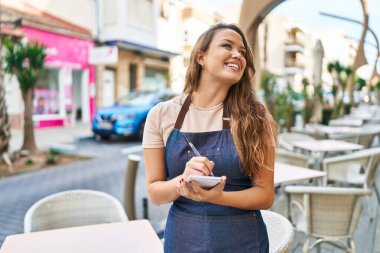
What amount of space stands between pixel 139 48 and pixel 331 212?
19143 millimetres

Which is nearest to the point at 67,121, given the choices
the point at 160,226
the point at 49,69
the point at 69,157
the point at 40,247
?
the point at 49,69

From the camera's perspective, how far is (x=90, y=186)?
6770 millimetres

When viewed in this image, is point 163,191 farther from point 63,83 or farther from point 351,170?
point 63,83

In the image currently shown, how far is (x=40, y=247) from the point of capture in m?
1.93

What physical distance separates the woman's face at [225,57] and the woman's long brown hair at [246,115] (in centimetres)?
3

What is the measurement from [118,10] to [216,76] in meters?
18.6

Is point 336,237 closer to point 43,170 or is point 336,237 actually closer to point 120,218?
point 120,218

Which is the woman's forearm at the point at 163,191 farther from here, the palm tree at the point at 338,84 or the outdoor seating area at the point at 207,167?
the palm tree at the point at 338,84

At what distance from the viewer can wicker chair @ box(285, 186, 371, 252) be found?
2.83m

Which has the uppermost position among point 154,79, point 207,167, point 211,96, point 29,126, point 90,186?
point 154,79

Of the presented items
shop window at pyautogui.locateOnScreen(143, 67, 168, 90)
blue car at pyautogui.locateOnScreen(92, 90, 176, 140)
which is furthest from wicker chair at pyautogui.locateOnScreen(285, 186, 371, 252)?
shop window at pyautogui.locateOnScreen(143, 67, 168, 90)

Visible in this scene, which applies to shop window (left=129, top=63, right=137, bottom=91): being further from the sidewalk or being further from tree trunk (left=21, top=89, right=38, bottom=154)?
tree trunk (left=21, top=89, right=38, bottom=154)

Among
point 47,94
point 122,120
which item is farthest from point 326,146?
point 47,94

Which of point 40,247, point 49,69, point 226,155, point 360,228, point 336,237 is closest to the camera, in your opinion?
point 226,155
